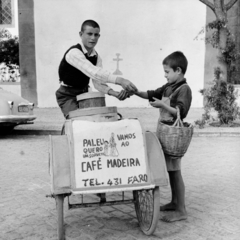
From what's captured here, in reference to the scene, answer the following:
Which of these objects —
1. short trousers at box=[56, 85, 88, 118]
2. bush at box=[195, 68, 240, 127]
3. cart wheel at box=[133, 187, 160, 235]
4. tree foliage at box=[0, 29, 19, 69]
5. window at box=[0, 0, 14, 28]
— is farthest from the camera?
tree foliage at box=[0, 29, 19, 69]

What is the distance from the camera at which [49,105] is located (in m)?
13.6

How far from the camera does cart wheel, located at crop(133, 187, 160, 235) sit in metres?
2.81

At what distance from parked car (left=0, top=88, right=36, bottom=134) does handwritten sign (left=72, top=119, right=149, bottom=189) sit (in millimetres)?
5410

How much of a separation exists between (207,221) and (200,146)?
416 cm

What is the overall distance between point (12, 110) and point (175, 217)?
5575 mm

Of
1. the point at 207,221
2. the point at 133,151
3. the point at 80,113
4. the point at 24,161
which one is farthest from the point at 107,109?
the point at 24,161

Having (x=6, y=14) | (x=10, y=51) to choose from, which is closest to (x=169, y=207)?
(x=10, y=51)

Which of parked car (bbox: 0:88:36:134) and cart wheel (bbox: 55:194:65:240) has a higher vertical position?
parked car (bbox: 0:88:36:134)

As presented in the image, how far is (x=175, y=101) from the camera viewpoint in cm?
318

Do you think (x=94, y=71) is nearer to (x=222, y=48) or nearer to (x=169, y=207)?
(x=169, y=207)

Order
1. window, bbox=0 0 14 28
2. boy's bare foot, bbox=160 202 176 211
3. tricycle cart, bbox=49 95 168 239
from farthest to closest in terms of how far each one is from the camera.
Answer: window, bbox=0 0 14 28 → boy's bare foot, bbox=160 202 176 211 → tricycle cart, bbox=49 95 168 239

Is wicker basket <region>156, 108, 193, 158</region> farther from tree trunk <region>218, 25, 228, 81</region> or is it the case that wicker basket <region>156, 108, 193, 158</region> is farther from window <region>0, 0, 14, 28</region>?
window <region>0, 0, 14, 28</region>

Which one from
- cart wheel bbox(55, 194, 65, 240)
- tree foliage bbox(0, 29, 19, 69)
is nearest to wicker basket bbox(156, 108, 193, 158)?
cart wheel bbox(55, 194, 65, 240)

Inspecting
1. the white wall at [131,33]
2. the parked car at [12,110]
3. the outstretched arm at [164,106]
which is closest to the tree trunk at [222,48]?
the white wall at [131,33]
